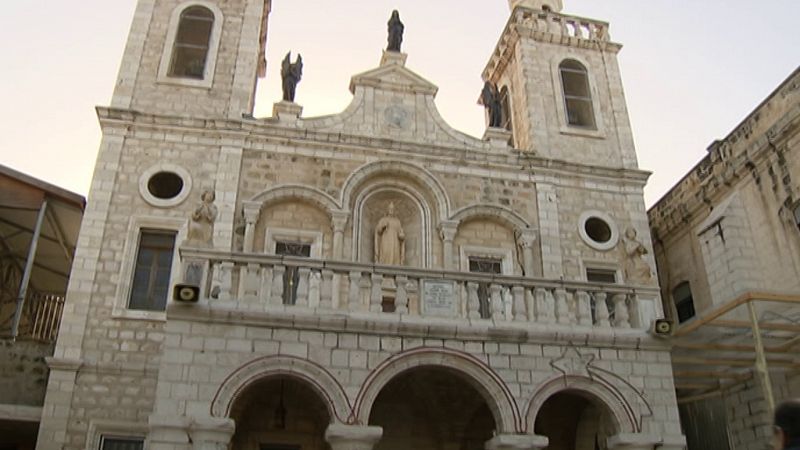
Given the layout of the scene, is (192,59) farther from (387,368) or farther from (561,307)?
(561,307)

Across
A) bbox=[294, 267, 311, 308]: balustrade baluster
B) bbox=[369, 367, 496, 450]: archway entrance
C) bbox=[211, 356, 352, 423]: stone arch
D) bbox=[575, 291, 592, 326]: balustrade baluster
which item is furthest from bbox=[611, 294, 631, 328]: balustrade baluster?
bbox=[294, 267, 311, 308]: balustrade baluster

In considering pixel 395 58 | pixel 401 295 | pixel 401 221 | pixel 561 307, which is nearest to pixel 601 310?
pixel 561 307

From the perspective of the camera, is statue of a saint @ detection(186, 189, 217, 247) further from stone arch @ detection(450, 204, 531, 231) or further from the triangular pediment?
the triangular pediment

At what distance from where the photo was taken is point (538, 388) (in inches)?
432

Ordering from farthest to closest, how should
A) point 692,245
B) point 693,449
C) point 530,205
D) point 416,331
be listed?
point 692,245
point 530,205
point 693,449
point 416,331

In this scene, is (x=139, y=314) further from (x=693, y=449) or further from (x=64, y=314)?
(x=693, y=449)

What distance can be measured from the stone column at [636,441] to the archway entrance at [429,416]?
3.27m

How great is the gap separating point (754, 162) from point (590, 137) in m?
3.99

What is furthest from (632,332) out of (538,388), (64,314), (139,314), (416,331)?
(64,314)

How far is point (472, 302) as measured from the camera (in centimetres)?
1142

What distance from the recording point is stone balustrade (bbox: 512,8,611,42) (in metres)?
20.2

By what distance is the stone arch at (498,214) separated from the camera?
16297 mm

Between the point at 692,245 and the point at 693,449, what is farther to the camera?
the point at 692,245

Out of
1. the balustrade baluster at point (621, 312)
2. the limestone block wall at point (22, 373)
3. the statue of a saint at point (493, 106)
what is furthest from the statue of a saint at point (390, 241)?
the limestone block wall at point (22, 373)
